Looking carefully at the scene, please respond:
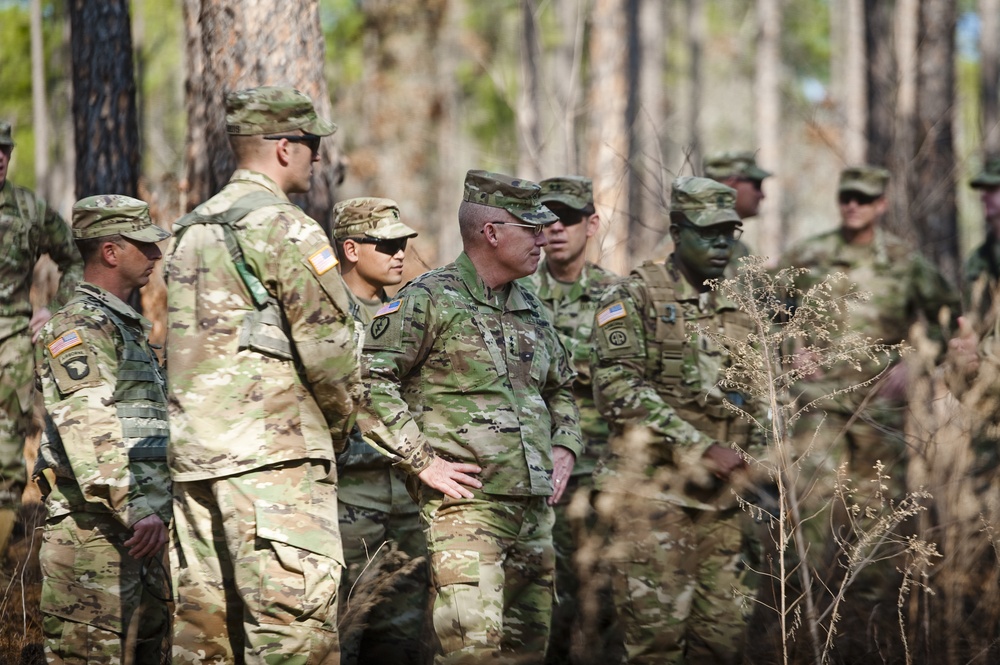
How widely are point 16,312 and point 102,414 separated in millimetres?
1938

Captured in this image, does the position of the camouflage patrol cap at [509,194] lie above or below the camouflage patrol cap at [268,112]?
below

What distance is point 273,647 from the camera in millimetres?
3750

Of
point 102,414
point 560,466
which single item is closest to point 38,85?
point 102,414

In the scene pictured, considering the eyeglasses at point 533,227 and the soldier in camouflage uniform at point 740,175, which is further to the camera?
the soldier in camouflage uniform at point 740,175

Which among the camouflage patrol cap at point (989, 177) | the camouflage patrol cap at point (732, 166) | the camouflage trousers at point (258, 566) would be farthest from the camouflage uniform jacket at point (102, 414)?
the camouflage patrol cap at point (989, 177)

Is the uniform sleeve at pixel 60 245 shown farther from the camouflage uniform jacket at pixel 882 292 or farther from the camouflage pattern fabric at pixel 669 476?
the camouflage uniform jacket at pixel 882 292

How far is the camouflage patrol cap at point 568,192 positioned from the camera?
6.45m

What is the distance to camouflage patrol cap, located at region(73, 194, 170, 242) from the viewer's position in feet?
16.1

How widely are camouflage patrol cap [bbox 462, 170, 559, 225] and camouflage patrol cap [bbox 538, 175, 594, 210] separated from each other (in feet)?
5.78

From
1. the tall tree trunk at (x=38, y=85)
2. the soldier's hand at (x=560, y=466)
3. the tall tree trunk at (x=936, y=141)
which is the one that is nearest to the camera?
the soldier's hand at (x=560, y=466)

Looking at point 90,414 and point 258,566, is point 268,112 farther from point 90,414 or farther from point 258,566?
point 258,566

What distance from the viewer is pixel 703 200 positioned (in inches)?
217

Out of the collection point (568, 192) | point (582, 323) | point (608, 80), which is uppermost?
point (608, 80)

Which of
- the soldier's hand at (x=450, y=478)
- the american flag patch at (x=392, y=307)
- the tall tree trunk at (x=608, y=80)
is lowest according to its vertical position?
the soldier's hand at (x=450, y=478)
